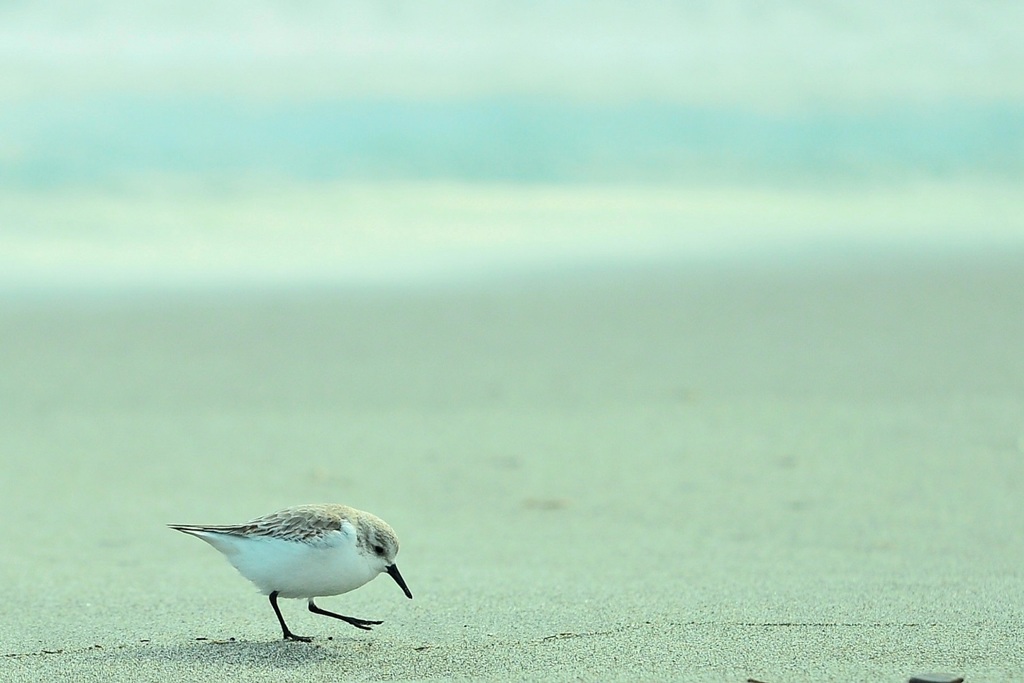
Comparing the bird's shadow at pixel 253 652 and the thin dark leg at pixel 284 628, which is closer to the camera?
the bird's shadow at pixel 253 652

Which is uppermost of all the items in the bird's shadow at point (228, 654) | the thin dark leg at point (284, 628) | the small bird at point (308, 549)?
the small bird at point (308, 549)

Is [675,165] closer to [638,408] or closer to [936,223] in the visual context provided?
[936,223]

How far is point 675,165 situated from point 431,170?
8.37 feet

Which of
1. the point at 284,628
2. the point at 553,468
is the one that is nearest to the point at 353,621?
the point at 284,628

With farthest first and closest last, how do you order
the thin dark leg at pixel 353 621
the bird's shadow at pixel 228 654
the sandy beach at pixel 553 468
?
1. the thin dark leg at pixel 353 621
2. the sandy beach at pixel 553 468
3. the bird's shadow at pixel 228 654

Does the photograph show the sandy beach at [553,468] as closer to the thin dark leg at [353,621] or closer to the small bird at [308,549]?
the thin dark leg at [353,621]

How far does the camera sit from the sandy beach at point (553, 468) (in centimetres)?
363

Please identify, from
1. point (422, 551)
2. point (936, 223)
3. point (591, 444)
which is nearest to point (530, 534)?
point (422, 551)

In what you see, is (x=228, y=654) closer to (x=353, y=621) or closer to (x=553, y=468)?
(x=353, y=621)

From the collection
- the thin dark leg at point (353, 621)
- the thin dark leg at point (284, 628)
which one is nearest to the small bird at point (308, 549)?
the thin dark leg at point (284, 628)

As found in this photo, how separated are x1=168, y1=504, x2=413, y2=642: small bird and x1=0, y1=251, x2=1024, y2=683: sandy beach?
192 mm

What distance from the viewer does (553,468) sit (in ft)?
21.7

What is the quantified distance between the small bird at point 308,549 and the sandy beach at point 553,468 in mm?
192

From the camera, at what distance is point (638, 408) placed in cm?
739
